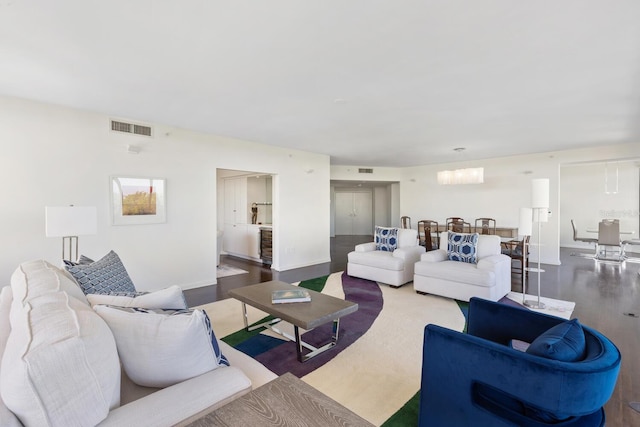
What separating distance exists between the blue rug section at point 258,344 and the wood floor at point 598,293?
4.97ft

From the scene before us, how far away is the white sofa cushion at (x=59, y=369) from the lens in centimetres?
84

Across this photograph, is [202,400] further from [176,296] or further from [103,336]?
[176,296]

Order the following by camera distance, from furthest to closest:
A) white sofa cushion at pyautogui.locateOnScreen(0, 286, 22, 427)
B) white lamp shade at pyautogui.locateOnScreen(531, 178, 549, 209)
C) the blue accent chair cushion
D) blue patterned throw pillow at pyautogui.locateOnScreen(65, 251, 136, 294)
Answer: white lamp shade at pyautogui.locateOnScreen(531, 178, 549, 209) < blue patterned throw pillow at pyautogui.locateOnScreen(65, 251, 136, 294) < the blue accent chair cushion < white sofa cushion at pyautogui.locateOnScreen(0, 286, 22, 427)

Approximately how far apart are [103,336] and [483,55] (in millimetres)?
3101

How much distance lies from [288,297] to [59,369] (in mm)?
2053

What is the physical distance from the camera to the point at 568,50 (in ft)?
8.07

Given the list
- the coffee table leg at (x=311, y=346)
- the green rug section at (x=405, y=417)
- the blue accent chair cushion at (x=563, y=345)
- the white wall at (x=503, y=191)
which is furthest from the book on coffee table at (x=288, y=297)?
the white wall at (x=503, y=191)

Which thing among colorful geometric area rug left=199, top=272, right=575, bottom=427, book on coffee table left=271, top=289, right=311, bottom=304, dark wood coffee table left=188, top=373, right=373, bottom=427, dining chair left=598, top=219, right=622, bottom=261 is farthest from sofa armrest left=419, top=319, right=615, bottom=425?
dining chair left=598, top=219, right=622, bottom=261

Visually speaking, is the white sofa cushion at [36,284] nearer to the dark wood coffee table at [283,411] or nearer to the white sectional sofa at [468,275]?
the dark wood coffee table at [283,411]

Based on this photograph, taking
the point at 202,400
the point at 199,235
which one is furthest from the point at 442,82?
the point at 199,235

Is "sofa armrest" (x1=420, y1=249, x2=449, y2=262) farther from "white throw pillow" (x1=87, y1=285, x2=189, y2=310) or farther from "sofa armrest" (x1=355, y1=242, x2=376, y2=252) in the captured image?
"white throw pillow" (x1=87, y1=285, x2=189, y2=310)

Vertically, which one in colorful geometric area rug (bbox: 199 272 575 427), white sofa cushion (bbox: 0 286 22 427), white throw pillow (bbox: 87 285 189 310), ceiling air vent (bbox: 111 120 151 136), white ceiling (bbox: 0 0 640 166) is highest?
white ceiling (bbox: 0 0 640 166)

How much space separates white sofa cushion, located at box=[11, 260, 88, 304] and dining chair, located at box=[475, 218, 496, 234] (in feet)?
23.7

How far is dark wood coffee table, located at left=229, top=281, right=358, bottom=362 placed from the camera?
2496 mm
